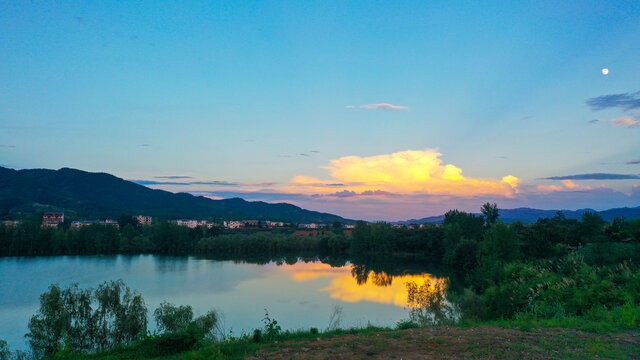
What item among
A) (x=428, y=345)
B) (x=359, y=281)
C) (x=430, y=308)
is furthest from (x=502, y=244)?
(x=428, y=345)

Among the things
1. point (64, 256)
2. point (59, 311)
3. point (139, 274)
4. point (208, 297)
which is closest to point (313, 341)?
point (59, 311)

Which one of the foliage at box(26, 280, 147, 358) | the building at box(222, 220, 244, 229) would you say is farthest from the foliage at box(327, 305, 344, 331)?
the building at box(222, 220, 244, 229)

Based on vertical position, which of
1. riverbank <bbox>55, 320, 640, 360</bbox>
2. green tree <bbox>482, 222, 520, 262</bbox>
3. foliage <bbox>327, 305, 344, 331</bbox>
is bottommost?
foliage <bbox>327, 305, 344, 331</bbox>

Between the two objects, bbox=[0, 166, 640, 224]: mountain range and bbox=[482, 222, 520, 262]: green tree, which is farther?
bbox=[0, 166, 640, 224]: mountain range

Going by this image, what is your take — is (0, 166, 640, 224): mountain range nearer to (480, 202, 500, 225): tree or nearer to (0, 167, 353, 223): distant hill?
(0, 167, 353, 223): distant hill

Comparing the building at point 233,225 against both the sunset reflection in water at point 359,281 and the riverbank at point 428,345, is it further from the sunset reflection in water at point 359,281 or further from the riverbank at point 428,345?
the riverbank at point 428,345

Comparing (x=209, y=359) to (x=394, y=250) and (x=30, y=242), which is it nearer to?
(x=394, y=250)

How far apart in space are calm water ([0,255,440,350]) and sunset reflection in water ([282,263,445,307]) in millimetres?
84

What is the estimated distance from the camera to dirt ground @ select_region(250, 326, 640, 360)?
5910 mm

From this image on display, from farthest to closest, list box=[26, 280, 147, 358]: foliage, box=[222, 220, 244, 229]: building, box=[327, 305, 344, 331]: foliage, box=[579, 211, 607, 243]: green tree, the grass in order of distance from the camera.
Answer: box=[222, 220, 244, 229]: building
box=[579, 211, 607, 243]: green tree
box=[26, 280, 147, 358]: foliage
box=[327, 305, 344, 331]: foliage
the grass

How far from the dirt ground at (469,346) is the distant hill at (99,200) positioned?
418 ft

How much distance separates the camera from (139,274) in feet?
151

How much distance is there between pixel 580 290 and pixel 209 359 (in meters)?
10.1

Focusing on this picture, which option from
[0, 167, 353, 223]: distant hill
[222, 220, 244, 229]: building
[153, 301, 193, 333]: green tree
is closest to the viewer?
[153, 301, 193, 333]: green tree
